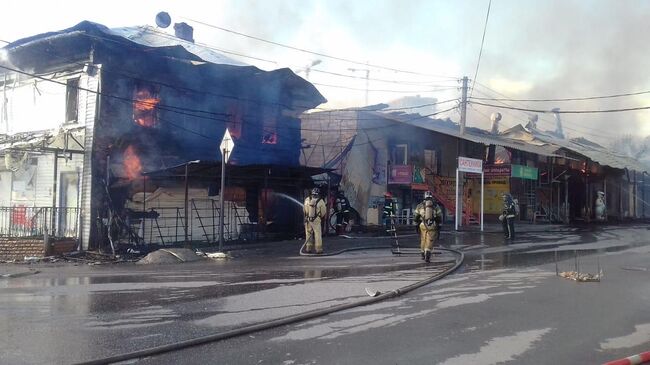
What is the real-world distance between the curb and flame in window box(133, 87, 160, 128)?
12.5 metres

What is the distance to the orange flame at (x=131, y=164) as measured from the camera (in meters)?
13.3

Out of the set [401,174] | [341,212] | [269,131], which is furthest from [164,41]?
[401,174]

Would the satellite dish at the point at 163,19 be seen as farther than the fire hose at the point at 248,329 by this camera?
Yes

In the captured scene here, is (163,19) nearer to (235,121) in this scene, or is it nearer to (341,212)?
(235,121)

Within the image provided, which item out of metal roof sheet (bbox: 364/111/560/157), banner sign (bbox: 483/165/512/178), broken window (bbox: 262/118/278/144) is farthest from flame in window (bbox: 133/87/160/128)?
banner sign (bbox: 483/165/512/178)

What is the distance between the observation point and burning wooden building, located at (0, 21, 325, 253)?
42.4ft

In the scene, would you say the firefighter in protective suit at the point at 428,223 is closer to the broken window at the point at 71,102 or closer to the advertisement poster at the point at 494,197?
the broken window at the point at 71,102

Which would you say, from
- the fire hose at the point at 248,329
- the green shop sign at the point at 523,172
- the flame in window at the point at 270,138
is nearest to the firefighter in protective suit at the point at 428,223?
the fire hose at the point at 248,329

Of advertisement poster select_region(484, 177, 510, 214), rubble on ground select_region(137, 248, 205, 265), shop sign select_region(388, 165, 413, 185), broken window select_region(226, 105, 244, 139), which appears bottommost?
rubble on ground select_region(137, 248, 205, 265)

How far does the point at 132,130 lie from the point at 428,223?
8.19 meters

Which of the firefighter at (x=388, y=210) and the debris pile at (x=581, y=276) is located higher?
the firefighter at (x=388, y=210)

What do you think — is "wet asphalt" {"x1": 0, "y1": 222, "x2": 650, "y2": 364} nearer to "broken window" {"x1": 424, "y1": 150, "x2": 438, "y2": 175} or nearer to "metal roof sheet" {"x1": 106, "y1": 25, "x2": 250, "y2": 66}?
"metal roof sheet" {"x1": 106, "y1": 25, "x2": 250, "y2": 66}

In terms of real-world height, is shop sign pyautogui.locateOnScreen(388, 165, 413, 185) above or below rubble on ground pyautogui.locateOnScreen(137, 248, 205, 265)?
above

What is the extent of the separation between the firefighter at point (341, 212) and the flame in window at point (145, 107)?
22.1 ft
